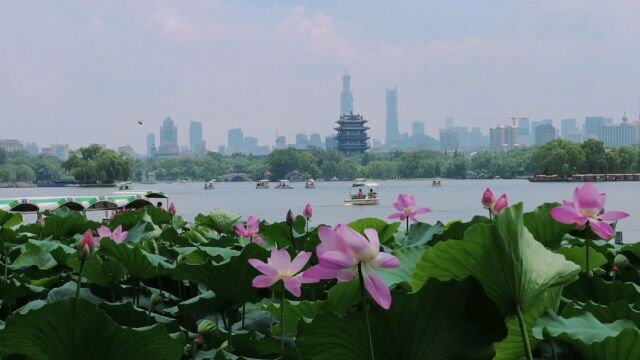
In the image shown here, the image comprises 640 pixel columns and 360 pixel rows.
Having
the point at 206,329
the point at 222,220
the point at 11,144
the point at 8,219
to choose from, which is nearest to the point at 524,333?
the point at 206,329

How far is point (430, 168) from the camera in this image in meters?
113

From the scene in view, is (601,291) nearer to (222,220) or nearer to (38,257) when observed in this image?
(38,257)

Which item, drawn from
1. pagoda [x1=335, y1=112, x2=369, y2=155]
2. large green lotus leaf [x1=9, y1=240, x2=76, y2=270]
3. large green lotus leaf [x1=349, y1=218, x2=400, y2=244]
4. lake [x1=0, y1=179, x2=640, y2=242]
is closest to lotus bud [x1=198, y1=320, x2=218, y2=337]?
large green lotus leaf [x1=349, y1=218, x2=400, y2=244]

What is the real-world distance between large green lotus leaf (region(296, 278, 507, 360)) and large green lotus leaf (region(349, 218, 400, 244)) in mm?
1225

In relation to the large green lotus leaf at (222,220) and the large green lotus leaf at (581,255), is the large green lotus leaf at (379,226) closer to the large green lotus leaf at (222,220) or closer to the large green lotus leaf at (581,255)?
the large green lotus leaf at (581,255)

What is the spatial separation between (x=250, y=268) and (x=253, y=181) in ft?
402

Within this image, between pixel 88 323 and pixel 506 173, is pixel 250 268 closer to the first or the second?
pixel 88 323

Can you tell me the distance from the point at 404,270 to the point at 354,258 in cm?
56

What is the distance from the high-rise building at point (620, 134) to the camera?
184 m

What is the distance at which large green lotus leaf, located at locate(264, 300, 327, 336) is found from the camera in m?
1.23

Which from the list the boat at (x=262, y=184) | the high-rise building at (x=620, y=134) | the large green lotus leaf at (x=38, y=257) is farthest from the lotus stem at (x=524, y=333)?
the high-rise building at (x=620, y=134)

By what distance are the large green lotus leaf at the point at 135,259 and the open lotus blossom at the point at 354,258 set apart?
3.06 feet

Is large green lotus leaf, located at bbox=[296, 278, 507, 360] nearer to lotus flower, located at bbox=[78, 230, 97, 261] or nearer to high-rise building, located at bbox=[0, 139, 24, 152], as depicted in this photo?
lotus flower, located at bbox=[78, 230, 97, 261]

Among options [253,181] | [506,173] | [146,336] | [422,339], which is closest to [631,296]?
[422,339]
